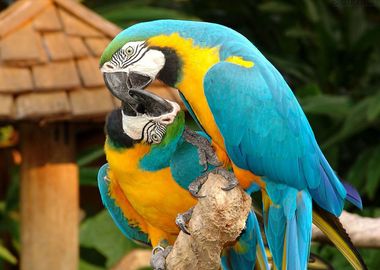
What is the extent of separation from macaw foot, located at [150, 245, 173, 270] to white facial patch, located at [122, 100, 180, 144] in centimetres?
16

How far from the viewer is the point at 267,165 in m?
1.23

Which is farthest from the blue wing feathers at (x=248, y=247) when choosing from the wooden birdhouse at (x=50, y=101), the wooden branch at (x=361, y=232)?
the wooden birdhouse at (x=50, y=101)

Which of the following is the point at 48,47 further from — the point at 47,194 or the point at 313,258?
the point at 313,258

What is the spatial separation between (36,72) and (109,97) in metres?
0.17

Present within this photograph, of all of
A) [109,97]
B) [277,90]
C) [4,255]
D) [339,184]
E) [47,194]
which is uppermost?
[277,90]

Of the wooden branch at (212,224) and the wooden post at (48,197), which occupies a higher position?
the wooden branch at (212,224)

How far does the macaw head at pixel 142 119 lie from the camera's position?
117 cm

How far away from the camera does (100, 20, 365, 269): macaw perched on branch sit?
3.88ft

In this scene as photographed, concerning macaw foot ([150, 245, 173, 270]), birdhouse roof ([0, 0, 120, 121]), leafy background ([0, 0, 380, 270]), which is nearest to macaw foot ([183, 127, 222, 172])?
macaw foot ([150, 245, 173, 270])

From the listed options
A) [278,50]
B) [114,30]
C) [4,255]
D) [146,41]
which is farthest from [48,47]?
[278,50]

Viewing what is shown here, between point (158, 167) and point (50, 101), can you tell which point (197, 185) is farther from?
point (50, 101)

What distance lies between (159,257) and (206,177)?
0.51 ft

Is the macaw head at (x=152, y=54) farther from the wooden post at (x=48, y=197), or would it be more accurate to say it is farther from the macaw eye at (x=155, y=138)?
the wooden post at (x=48, y=197)

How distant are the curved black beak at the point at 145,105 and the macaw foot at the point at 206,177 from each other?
0.10 meters
